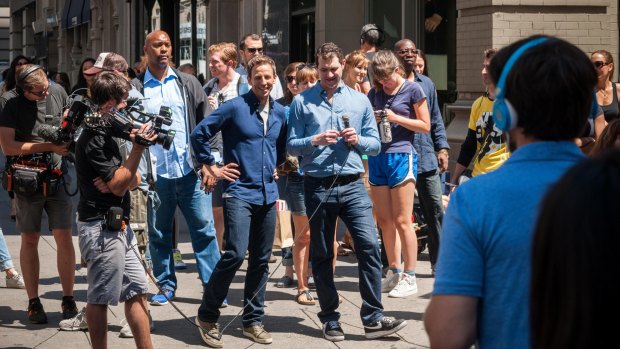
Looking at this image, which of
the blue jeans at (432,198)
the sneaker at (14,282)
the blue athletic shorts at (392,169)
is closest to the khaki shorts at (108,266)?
the blue athletic shorts at (392,169)

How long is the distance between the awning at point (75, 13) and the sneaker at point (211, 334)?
32101mm

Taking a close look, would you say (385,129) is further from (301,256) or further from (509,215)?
(509,215)

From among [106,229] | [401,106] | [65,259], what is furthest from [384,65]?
[106,229]

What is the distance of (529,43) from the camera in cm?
252

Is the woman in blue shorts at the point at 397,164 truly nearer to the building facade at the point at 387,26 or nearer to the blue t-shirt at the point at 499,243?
the building facade at the point at 387,26

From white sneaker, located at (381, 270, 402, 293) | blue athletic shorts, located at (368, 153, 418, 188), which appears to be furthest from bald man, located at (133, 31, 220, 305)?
white sneaker, located at (381, 270, 402, 293)

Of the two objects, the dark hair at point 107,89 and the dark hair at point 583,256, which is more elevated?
the dark hair at point 107,89

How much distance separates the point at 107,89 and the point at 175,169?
2166 millimetres

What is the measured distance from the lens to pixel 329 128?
7.04 m

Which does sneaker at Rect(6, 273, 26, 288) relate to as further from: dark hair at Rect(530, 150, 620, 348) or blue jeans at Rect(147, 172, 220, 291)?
dark hair at Rect(530, 150, 620, 348)

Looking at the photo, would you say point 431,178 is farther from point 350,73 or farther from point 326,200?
point 326,200

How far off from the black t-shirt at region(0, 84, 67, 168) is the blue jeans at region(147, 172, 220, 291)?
2.72 feet

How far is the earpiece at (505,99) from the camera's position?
248 cm

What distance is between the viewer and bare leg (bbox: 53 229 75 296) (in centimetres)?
746
